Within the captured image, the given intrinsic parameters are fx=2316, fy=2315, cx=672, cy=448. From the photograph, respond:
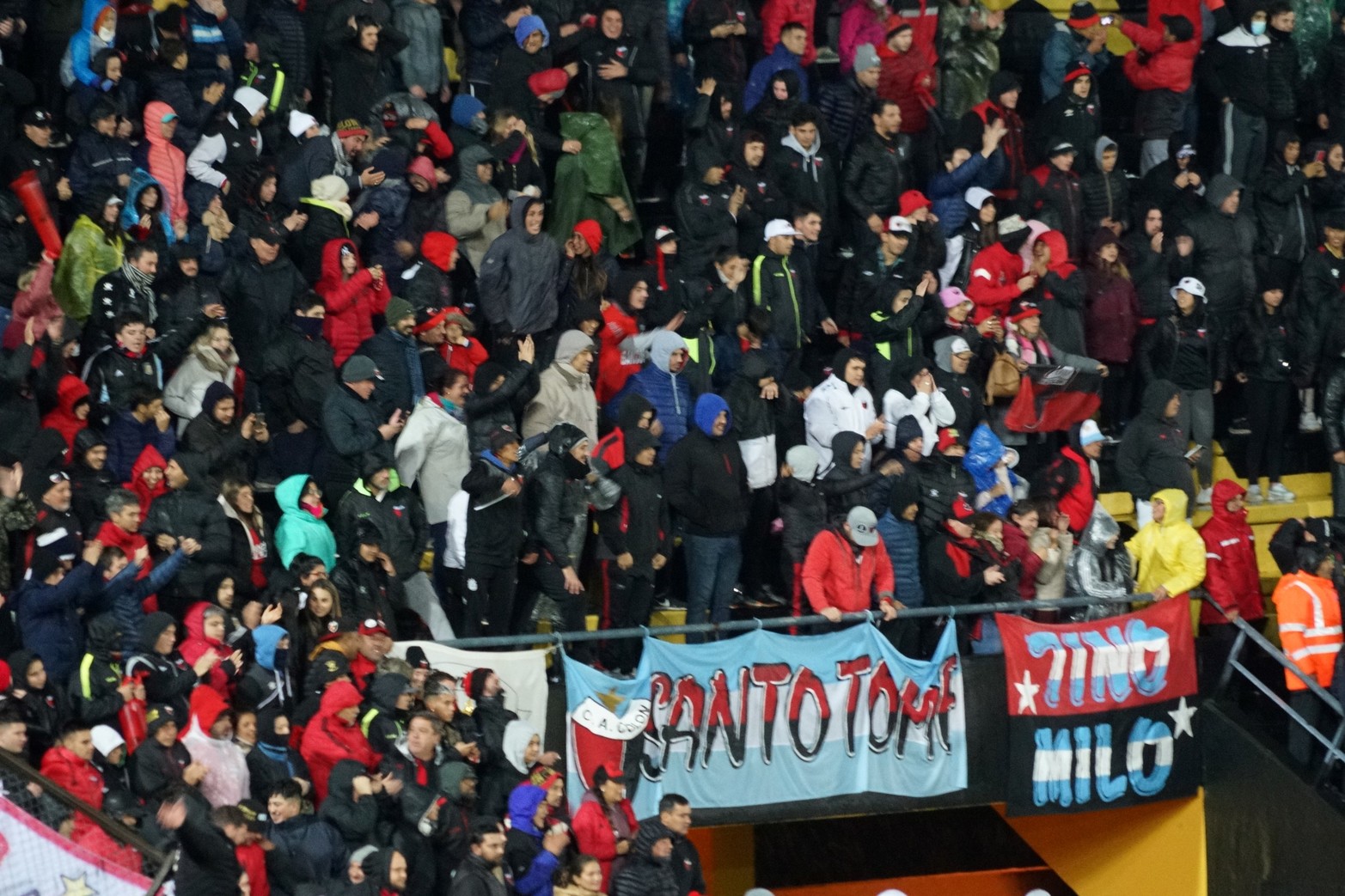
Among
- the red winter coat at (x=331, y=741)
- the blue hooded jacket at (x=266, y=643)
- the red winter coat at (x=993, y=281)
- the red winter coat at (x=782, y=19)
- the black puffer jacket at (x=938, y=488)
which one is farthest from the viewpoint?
the red winter coat at (x=782, y=19)

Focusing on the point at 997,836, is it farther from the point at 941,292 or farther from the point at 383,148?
the point at 383,148

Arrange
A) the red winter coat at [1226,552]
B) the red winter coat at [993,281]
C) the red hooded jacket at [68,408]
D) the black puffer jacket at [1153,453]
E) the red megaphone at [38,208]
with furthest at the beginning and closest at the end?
the red winter coat at [993,281] < the black puffer jacket at [1153,453] < the red winter coat at [1226,552] < the red megaphone at [38,208] < the red hooded jacket at [68,408]

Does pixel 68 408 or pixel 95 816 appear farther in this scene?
pixel 68 408

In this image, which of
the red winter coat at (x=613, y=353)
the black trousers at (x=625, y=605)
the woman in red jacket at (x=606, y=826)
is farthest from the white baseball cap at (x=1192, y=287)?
the woman in red jacket at (x=606, y=826)

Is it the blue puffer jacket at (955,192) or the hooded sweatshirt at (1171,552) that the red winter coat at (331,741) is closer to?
the hooded sweatshirt at (1171,552)

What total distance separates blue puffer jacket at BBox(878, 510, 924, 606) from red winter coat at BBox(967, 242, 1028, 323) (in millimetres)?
2204

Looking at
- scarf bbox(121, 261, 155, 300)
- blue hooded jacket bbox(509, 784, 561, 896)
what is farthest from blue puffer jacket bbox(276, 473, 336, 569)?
blue hooded jacket bbox(509, 784, 561, 896)

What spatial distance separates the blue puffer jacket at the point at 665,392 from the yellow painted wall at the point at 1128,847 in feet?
10.9

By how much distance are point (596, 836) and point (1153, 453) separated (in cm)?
501

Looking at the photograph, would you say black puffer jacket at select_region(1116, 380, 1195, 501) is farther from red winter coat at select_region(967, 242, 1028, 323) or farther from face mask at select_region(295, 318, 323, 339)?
face mask at select_region(295, 318, 323, 339)

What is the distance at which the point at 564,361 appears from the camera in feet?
47.5

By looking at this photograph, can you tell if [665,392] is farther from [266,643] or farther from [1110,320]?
[1110,320]

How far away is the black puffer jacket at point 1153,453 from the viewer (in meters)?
15.2

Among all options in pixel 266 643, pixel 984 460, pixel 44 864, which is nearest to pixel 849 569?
pixel 984 460
